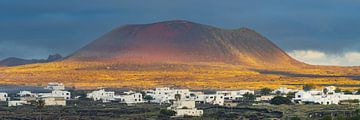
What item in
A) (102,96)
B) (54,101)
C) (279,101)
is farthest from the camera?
(102,96)

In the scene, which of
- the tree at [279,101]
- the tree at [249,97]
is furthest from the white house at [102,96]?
the tree at [279,101]

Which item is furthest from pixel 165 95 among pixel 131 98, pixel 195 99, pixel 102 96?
pixel 102 96

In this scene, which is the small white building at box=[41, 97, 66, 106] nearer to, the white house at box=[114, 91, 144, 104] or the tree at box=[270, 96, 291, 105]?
the white house at box=[114, 91, 144, 104]

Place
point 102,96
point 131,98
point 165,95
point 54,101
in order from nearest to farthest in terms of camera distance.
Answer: point 54,101, point 131,98, point 165,95, point 102,96

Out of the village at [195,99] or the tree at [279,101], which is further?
the village at [195,99]

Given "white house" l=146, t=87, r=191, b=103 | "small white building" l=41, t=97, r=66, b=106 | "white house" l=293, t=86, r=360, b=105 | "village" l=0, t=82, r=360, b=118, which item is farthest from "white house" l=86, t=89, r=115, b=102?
"white house" l=293, t=86, r=360, b=105

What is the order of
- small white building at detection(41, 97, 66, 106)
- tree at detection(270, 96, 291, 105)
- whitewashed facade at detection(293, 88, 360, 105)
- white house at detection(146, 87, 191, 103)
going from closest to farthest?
tree at detection(270, 96, 291, 105) → small white building at detection(41, 97, 66, 106) → whitewashed facade at detection(293, 88, 360, 105) → white house at detection(146, 87, 191, 103)

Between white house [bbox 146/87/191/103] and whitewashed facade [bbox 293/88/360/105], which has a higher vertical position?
white house [bbox 146/87/191/103]

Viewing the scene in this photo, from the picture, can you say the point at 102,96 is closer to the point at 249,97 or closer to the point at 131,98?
the point at 131,98

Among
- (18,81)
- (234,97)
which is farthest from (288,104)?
(18,81)

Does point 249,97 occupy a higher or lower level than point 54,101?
higher

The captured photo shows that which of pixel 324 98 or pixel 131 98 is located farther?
pixel 131 98

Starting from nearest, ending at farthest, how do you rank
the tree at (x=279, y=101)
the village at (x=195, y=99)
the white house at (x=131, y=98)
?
the tree at (x=279, y=101), the village at (x=195, y=99), the white house at (x=131, y=98)

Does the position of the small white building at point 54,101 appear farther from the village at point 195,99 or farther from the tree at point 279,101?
the tree at point 279,101
